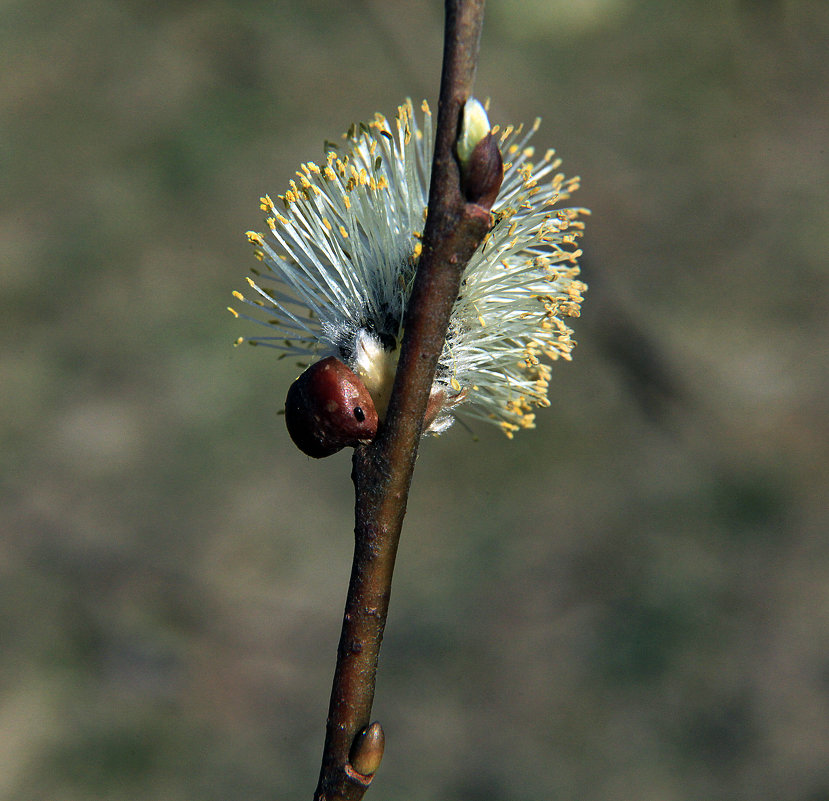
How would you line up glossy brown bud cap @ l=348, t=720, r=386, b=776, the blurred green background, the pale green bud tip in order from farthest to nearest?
1. the blurred green background
2. glossy brown bud cap @ l=348, t=720, r=386, b=776
3. the pale green bud tip

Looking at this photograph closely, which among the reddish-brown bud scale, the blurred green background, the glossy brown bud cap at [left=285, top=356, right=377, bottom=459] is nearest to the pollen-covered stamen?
the glossy brown bud cap at [left=285, top=356, right=377, bottom=459]

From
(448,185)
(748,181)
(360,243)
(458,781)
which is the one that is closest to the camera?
(448,185)

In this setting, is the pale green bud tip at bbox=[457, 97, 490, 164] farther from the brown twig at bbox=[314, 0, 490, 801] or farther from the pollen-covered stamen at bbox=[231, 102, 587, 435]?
the pollen-covered stamen at bbox=[231, 102, 587, 435]

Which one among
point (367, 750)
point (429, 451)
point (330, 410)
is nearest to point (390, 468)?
point (330, 410)

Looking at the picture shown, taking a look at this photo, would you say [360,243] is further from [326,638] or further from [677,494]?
[677,494]

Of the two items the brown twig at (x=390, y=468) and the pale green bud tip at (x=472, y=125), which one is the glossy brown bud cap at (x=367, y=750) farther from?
the pale green bud tip at (x=472, y=125)

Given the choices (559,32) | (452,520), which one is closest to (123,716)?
(452,520)
